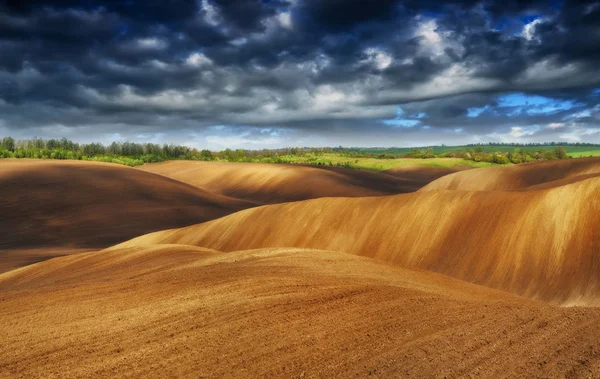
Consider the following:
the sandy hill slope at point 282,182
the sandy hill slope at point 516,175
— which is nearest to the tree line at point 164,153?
the sandy hill slope at point 282,182

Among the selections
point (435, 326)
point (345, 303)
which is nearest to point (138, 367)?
point (345, 303)

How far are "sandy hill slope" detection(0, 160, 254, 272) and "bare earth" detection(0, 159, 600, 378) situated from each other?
9.04m

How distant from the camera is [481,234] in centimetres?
1500

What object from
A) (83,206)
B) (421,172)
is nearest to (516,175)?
(83,206)

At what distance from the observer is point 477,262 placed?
14289mm

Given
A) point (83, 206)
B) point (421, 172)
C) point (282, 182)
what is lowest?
point (83, 206)

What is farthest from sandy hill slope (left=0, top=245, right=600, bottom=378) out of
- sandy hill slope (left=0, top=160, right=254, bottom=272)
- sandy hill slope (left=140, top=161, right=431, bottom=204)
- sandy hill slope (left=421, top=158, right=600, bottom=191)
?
sandy hill slope (left=140, top=161, right=431, bottom=204)

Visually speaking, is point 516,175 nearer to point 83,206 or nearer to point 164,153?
point 83,206

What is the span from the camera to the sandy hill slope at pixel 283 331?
18.4 ft

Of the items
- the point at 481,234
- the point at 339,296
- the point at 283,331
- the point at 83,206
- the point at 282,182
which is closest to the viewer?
the point at 283,331

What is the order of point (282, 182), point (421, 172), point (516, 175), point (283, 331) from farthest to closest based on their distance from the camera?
point (421, 172), point (282, 182), point (516, 175), point (283, 331)

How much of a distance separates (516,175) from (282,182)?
108ft

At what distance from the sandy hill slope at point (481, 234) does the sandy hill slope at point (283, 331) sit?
5281 millimetres

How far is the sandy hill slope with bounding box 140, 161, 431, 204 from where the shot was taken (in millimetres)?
64062
